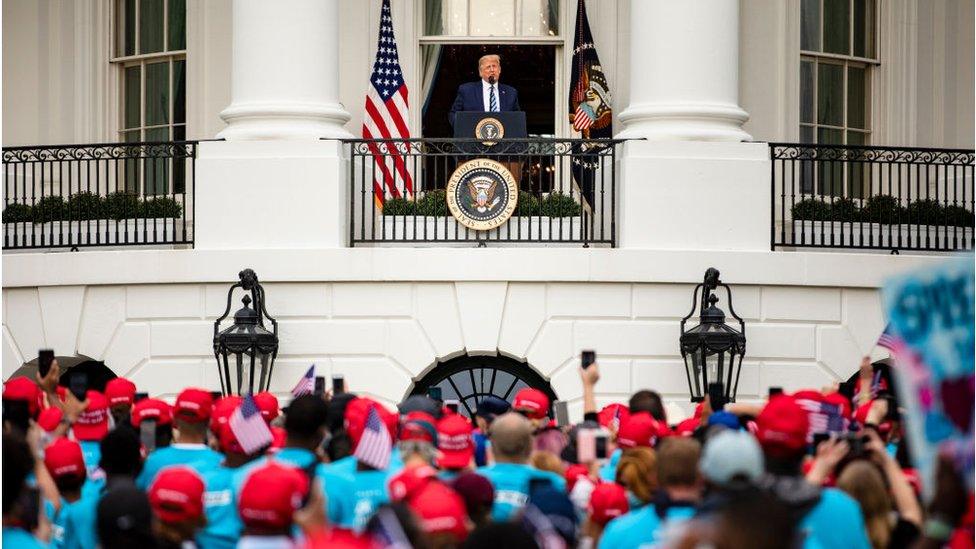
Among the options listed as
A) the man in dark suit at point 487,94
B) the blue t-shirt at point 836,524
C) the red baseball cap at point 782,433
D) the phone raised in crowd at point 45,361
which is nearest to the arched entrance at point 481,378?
the man in dark suit at point 487,94

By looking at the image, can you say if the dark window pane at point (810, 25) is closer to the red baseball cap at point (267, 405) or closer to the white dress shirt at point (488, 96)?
the white dress shirt at point (488, 96)

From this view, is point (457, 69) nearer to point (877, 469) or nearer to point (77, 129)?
point (77, 129)

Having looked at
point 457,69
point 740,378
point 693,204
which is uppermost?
point 457,69

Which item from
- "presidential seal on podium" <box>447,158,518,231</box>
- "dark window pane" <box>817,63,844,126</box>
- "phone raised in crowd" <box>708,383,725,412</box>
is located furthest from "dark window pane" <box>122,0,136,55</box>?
"phone raised in crowd" <box>708,383,725,412</box>

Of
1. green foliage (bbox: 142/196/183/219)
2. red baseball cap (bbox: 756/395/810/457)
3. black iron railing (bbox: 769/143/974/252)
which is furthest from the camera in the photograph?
green foliage (bbox: 142/196/183/219)

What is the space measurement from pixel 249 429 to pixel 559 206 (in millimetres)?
9955

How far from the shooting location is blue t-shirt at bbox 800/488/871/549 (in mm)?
7816

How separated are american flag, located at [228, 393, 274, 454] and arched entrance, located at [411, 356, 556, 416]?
30.3 feet

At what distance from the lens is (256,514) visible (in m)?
7.39

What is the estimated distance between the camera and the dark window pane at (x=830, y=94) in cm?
2316

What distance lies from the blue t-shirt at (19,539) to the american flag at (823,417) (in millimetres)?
4263

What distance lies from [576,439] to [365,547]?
4.76 meters

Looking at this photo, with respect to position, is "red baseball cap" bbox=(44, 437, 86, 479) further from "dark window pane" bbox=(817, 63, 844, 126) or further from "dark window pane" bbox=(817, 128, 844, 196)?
"dark window pane" bbox=(817, 63, 844, 126)

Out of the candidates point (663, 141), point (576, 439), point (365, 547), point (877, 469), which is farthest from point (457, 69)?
point (365, 547)
